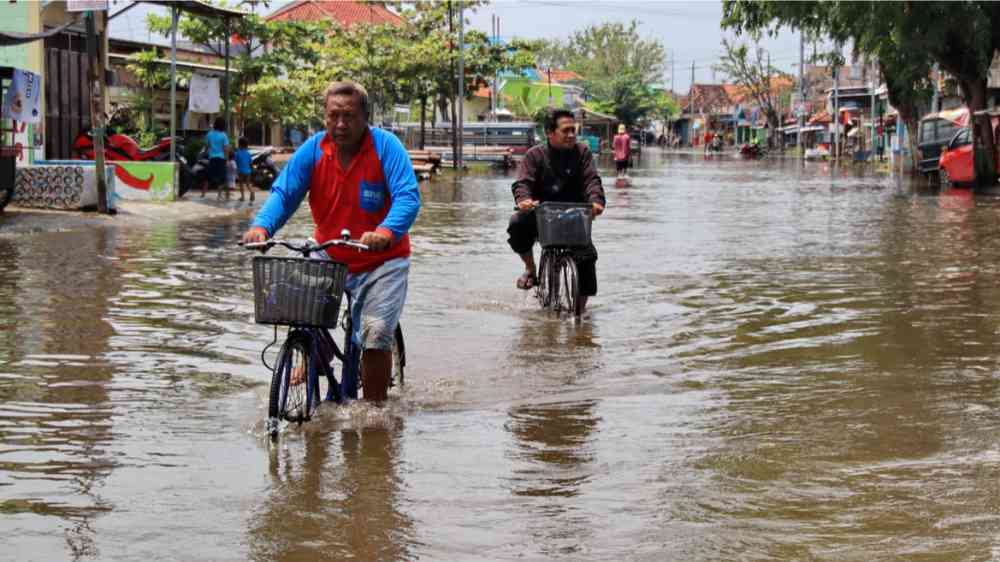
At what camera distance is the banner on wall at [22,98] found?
20250 mm

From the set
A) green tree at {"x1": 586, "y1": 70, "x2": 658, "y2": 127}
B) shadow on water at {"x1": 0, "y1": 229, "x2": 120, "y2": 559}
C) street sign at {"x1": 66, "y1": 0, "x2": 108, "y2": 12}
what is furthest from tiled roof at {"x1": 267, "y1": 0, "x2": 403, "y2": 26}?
shadow on water at {"x1": 0, "y1": 229, "x2": 120, "y2": 559}

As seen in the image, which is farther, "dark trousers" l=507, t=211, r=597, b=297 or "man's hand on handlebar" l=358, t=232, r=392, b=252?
"dark trousers" l=507, t=211, r=597, b=297

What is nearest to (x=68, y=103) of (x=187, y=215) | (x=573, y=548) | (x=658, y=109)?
(x=187, y=215)

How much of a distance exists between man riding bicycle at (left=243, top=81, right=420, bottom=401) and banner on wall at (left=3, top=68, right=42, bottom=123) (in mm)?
14427

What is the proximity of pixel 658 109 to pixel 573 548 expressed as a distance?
127363mm

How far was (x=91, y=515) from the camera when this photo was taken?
5246 millimetres

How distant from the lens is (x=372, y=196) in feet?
21.9

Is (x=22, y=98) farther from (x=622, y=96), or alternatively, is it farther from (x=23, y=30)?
(x=622, y=96)

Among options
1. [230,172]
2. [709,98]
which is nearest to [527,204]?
[230,172]

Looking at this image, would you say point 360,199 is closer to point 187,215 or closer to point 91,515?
point 91,515

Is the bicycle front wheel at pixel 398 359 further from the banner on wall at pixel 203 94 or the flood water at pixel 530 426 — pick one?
the banner on wall at pixel 203 94

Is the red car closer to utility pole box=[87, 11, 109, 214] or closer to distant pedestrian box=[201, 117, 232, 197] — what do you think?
distant pedestrian box=[201, 117, 232, 197]

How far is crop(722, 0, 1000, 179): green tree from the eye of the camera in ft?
109

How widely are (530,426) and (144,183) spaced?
18472mm
